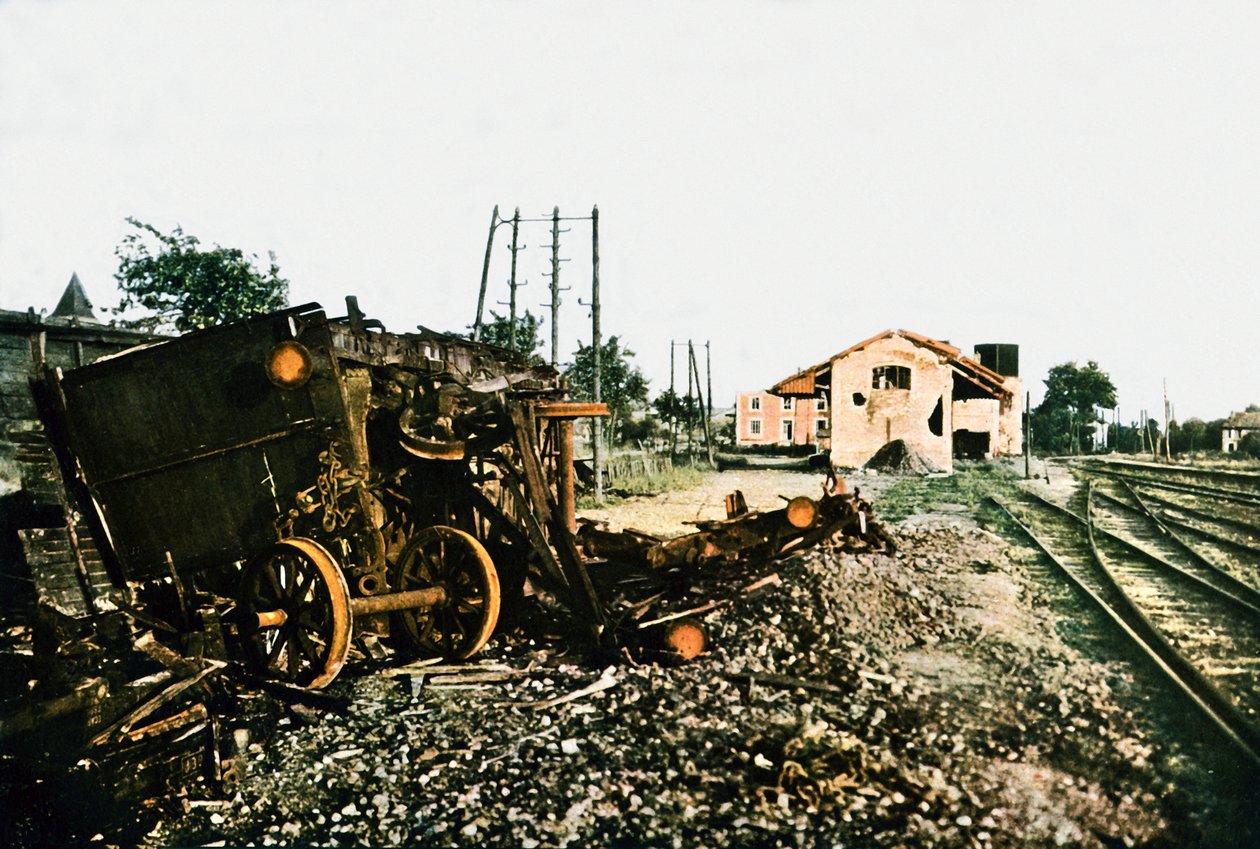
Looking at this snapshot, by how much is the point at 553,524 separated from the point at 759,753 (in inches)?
96.1

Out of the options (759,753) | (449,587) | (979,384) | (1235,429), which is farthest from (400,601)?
(1235,429)

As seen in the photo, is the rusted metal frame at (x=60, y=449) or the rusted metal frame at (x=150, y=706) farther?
the rusted metal frame at (x=60, y=449)

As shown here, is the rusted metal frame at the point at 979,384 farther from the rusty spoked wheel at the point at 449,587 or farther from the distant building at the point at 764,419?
the distant building at the point at 764,419

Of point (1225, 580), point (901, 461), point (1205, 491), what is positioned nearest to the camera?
point (1225, 580)

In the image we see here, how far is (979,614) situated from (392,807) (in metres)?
6.20

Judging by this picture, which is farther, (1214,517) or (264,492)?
(1214,517)

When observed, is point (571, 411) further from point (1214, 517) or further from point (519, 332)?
point (519, 332)

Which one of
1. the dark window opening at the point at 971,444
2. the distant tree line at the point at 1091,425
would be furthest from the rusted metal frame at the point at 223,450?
the distant tree line at the point at 1091,425

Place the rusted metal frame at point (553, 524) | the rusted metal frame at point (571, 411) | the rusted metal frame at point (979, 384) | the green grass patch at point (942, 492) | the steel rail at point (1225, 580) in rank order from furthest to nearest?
the rusted metal frame at point (979, 384) < the green grass patch at point (942, 492) < the steel rail at point (1225, 580) < the rusted metal frame at point (571, 411) < the rusted metal frame at point (553, 524)

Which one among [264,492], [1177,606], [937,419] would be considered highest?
[937,419]

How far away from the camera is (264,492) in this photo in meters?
5.54

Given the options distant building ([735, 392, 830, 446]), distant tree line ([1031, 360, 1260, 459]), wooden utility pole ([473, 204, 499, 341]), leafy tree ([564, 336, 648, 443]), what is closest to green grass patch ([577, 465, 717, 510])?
wooden utility pole ([473, 204, 499, 341])

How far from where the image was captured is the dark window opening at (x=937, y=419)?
28.8 m

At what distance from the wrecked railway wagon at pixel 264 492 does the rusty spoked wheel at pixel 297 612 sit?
0.01 m
